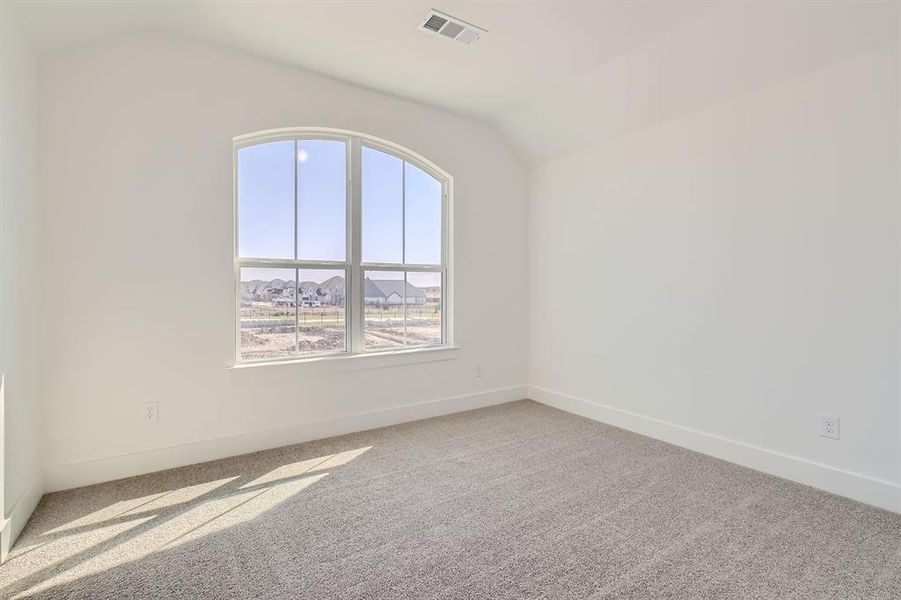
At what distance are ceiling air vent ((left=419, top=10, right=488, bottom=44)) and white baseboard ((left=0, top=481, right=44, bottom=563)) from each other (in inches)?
126

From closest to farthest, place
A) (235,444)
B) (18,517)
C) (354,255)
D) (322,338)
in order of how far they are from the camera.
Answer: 1. (18,517)
2. (235,444)
3. (322,338)
4. (354,255)

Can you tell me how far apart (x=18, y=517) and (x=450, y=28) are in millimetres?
3355

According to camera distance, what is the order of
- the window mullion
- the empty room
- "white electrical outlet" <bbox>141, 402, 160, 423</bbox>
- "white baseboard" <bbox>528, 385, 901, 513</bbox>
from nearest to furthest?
the empty room → "white baseboard" <bbox>528, 385, 901, 513</bbox> → "white electrical outlet" <bbox>141, 402, 160, 423</bbox> → the window mullion

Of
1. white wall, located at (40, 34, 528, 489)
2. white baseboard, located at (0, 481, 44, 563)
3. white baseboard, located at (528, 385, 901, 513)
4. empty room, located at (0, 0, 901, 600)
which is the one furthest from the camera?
white wall, located at (40, 34, 528, 489)

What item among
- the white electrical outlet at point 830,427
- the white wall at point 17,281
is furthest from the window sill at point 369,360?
the white electrical outlet at point 830,427

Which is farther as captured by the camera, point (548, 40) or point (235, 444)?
point (235, 444)

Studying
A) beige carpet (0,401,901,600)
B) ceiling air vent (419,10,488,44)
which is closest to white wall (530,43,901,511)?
beige carpet (0,401,901,600)

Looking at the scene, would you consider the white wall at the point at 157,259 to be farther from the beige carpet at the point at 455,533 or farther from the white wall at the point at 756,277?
the white wall at the point at 756,277

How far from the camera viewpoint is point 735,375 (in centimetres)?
301

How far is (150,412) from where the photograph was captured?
2.79 m

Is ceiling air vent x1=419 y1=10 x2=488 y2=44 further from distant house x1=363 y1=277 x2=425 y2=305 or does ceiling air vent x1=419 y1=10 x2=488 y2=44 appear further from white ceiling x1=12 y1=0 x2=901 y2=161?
distant house x1=363 y1=277 x2=425 y2=305

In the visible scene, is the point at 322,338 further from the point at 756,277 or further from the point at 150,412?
the point at 756,277

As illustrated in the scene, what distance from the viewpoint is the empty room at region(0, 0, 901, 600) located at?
2.01m

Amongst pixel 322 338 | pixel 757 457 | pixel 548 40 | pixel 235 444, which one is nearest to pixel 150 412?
pixel 235 444
